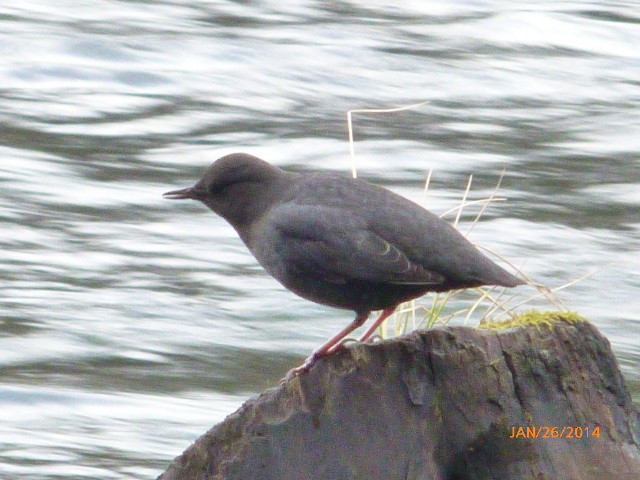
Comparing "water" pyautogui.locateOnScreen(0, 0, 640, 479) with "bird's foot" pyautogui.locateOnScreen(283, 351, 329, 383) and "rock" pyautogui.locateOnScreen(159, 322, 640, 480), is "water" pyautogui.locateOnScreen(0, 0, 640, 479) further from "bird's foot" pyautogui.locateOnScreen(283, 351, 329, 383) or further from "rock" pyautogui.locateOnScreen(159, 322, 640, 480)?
"rock" pyautogui.locateOnScreen(159, 322, 640, 480)

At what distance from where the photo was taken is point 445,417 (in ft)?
12.7

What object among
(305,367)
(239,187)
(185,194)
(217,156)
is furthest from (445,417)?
(217,156)

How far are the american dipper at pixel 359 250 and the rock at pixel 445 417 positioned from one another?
187 millimetres

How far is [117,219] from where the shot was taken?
977 cm

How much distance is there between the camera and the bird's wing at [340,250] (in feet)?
13.2

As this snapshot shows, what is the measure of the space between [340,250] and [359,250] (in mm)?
64

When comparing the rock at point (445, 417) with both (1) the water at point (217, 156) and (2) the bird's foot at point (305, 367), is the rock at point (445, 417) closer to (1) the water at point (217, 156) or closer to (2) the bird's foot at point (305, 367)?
(2) the bird's foot at point (305, 367)

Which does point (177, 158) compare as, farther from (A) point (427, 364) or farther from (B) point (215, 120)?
(A) point (427, 364)

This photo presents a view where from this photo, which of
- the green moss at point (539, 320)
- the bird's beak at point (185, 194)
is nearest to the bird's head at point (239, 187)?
the bird's beak at point (185, 194)

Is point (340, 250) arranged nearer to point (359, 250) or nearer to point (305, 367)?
point (359, 250)

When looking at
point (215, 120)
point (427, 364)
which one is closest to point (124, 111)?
point (215, 120)

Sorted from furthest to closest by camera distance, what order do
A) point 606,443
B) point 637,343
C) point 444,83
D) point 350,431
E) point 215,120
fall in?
1. point 444,83
2. point 215,120
3. point 637,343
4. point 606,443
5. point 350,431

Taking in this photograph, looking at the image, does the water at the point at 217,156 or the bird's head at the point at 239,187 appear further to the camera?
the water at the point at 217,156

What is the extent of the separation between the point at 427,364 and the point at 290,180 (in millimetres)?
935
